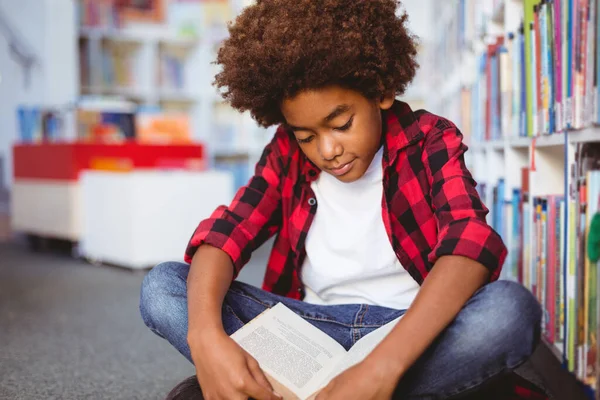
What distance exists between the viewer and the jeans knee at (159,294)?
96 cm

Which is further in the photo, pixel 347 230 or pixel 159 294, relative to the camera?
pixel 347 230

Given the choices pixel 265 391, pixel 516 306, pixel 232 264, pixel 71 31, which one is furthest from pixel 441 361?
pixel 71 31

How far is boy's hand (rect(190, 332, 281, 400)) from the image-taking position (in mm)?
793

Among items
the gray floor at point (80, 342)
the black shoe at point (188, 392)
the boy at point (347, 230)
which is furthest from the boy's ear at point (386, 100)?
the gray floor at point (80, 342)

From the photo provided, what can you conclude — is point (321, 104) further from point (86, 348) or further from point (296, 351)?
point (86, 348)

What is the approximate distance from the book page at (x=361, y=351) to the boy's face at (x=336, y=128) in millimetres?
261

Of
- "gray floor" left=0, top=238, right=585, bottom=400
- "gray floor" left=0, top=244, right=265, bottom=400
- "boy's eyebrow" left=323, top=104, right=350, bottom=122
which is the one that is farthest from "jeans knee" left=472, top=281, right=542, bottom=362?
"gray floor" left=0, top=244, right=265, bottom=400

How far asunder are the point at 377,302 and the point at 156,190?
1.91 m

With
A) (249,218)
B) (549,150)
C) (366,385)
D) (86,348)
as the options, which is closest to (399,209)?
(249,218)

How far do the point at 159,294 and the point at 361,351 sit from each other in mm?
314

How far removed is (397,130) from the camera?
1.03 m

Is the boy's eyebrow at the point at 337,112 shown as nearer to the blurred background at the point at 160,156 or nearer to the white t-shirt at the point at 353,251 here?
the white t-shirt at the point at 353,251

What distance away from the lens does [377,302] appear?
40.9 inches

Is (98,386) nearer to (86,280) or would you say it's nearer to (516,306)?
(516,306)
